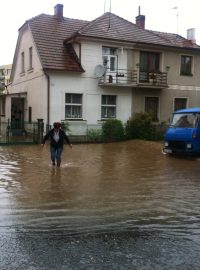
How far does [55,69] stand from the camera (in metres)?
24.8

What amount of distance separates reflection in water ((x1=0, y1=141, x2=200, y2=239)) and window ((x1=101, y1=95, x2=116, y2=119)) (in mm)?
10315

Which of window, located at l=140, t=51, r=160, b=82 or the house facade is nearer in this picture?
the house facade

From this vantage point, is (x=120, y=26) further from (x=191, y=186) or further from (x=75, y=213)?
(x=75, y=213)

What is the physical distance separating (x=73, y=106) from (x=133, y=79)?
14.2 ft

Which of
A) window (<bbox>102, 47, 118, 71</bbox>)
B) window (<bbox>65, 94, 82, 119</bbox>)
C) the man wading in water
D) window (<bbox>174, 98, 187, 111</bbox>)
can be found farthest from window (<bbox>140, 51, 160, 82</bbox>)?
the man wading in water

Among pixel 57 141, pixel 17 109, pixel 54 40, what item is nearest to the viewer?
pixel 57 141

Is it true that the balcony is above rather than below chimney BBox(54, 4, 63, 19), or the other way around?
below

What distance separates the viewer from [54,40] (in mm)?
27203

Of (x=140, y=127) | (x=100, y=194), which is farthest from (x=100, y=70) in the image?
(x=100, y=194)

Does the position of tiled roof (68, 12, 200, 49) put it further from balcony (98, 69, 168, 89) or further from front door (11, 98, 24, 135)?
front door (11, 98, 24, 135)

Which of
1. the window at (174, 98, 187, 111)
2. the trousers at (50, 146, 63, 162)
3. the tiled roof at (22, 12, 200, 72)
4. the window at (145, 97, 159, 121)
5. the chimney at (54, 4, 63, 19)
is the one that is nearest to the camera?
the trousers at (50, 146, 63, 162)

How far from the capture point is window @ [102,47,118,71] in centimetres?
2708

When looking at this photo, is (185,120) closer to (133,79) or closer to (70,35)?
(133,79)

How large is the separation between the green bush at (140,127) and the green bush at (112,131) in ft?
2.43
